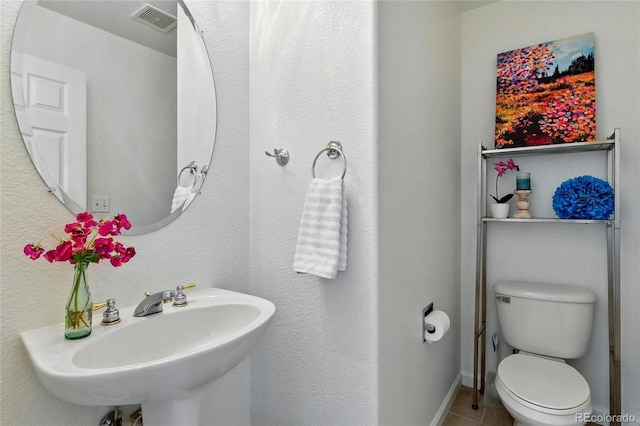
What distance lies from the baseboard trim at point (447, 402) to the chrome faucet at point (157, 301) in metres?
1.37

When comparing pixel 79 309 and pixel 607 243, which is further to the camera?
pixel 607 243

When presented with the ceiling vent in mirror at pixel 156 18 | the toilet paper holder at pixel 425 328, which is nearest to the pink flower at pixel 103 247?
the ceiling vent in mirror at pixel 156 18

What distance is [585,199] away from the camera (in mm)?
1506

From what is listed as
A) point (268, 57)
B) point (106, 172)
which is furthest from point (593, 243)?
point (106, 172)

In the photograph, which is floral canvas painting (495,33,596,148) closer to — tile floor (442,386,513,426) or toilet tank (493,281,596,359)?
toilet tank (493,281,596,359)

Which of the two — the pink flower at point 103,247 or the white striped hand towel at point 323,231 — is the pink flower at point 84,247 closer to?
the pink flower at point 103,247

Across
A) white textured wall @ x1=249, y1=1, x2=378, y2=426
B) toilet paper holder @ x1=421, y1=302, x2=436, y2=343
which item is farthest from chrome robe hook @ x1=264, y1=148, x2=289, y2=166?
toilet paper holder @ x1=421, y1=302, x2=436, y2=343

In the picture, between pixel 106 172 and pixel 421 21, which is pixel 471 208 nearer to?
pixel 421 21

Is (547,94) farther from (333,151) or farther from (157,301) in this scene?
(157,301)

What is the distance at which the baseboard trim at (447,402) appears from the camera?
1.63 metres

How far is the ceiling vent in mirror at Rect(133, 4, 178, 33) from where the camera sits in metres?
1.08

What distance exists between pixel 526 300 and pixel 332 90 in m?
1.46

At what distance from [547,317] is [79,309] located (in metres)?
1.95

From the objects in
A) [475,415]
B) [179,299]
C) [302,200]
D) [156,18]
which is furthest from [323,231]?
[475,415]
